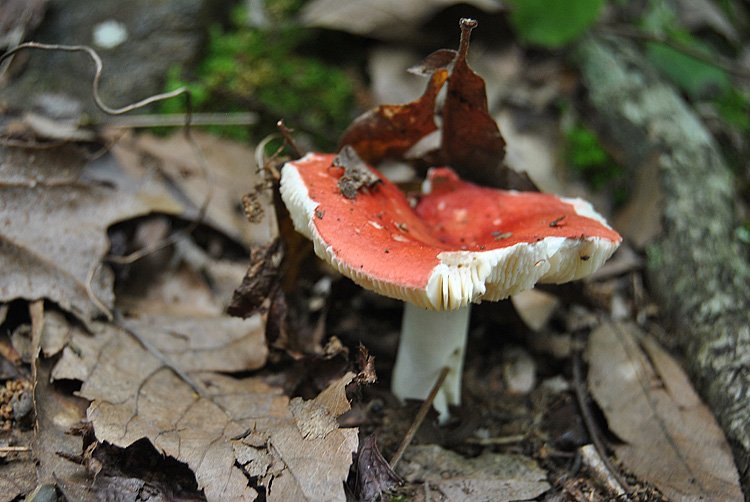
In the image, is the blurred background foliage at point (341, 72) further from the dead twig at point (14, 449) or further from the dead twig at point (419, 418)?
the dead twig at point (14, 449)

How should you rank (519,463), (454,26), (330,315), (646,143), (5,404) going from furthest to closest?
(454,26) → (646,143) → (330,315) → (519,463) → (5,404)

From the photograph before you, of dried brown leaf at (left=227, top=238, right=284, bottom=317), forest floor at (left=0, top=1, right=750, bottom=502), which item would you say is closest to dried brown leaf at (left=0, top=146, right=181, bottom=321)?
forest floor at (left=0, top=1, right=750, bottom=502)

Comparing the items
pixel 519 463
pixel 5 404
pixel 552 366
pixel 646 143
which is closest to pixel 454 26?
pixel 646 143

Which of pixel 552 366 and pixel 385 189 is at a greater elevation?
pixel 385 189

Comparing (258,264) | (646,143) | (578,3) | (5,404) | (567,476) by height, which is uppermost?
(578,3)

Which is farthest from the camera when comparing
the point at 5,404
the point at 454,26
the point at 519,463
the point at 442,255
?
the point at 454,26

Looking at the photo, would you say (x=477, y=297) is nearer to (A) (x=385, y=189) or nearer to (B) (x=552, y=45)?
(A) (x=385, y=189)

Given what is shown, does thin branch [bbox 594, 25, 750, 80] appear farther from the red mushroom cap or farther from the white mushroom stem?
the white mushroom stem
